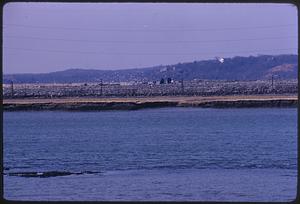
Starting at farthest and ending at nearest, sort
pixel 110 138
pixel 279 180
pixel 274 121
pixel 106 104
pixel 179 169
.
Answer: pixel 106 104, pixel 274 121, pixel 110 138, pixel 179 169, pixel 279 180

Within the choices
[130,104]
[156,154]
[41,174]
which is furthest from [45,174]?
[130,104]

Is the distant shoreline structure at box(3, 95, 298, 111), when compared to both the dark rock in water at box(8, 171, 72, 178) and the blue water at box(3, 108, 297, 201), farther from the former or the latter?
the dark rock in water at box(8, 171, 72, 178)

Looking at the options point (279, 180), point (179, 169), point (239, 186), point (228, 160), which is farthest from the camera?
point (228, 160)

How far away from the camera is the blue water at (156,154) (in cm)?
1502

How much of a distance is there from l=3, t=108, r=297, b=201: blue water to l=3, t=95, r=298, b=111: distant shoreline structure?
396 mm

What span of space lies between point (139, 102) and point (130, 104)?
1662mm

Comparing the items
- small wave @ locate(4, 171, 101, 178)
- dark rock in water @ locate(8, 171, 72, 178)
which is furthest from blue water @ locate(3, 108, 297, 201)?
dark rock in water @ locate(8, 171, 72, 178)

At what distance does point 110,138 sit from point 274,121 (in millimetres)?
10164

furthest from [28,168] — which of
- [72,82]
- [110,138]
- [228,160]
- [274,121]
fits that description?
[72,82]

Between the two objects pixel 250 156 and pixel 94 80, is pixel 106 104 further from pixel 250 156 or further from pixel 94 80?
pixel 250 156

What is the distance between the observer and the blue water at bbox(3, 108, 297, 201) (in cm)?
1502

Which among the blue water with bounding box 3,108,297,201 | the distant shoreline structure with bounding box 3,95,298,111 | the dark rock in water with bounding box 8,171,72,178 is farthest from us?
the distant shoreline structure with bounding box 3,95,298,111

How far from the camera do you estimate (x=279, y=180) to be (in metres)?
17.5

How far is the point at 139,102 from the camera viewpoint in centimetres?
4462
